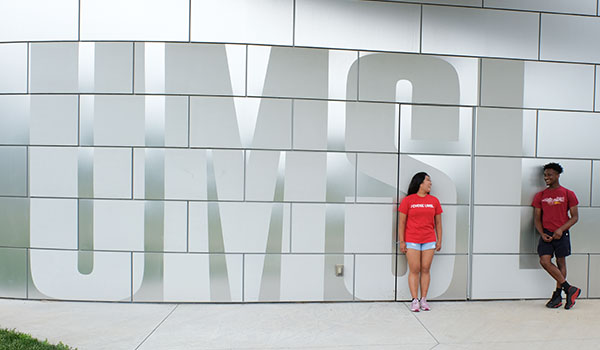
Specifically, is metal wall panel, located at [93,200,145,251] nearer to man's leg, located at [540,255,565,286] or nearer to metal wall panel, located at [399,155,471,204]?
metal wall panel, located at [399,155,471,204]

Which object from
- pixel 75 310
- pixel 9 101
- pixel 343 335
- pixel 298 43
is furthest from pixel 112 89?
pixel 343 335

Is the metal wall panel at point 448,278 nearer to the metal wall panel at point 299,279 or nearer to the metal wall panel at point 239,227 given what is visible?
the metal wall panel at point 299,279

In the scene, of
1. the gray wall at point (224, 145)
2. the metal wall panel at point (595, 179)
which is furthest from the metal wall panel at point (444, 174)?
the metal wall panel at point (595, 179)

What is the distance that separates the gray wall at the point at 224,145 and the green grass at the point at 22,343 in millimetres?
1240

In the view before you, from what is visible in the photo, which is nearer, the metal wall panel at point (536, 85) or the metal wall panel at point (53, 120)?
the metal wall panel at point (53, 120)

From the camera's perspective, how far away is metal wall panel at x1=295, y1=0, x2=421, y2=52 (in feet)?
17.3

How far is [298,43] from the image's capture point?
5262mm

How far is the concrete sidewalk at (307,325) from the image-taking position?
13.2ft

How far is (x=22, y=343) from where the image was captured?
12.3 feet

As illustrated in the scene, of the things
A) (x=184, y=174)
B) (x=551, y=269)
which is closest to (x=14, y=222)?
(x=184, y=174)

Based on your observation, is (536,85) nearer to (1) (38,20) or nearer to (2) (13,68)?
(1) (38,20)

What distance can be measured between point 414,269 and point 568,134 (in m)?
3.46

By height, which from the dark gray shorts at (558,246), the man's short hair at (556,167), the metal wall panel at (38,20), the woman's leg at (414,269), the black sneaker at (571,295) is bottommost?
the black sneaker at (571,295)

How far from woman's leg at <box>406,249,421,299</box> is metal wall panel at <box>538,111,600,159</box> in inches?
107
